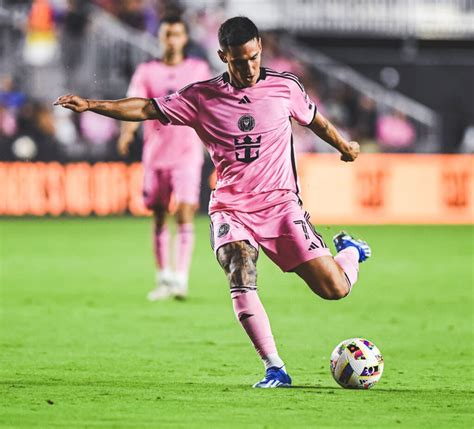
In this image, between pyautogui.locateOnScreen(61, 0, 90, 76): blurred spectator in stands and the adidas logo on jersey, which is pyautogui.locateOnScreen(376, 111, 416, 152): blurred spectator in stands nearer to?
pyautogui.locateOnScreen(61, 0, 90, 76): blurred spectator in stands

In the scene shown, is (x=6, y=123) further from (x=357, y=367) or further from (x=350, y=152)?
(x=357, y=367)

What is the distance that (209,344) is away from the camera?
9828mm

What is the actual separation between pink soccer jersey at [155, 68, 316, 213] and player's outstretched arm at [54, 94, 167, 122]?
0.07 metres

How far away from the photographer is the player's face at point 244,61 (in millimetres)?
7562

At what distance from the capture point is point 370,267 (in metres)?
16.6

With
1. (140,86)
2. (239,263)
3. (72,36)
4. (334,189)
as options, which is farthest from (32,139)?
(239,263)

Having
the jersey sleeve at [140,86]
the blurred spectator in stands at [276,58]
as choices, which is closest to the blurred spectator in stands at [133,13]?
the blurred spectator in stands at [276,58]

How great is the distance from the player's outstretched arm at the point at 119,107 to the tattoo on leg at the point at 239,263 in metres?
0.89

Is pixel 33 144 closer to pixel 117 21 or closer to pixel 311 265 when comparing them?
pixel 117 21

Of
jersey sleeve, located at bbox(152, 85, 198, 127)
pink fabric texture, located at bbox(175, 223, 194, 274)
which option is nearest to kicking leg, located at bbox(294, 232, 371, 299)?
jersey sleeve, located at bbox(152, 85, 198, 127)

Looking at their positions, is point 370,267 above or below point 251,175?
below

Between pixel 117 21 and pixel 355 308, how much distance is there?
15827 millimetres

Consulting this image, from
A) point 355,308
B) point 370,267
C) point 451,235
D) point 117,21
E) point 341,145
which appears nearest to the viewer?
point 341,145

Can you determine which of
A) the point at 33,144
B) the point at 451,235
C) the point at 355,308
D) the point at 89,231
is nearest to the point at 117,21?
the point at 33,144
